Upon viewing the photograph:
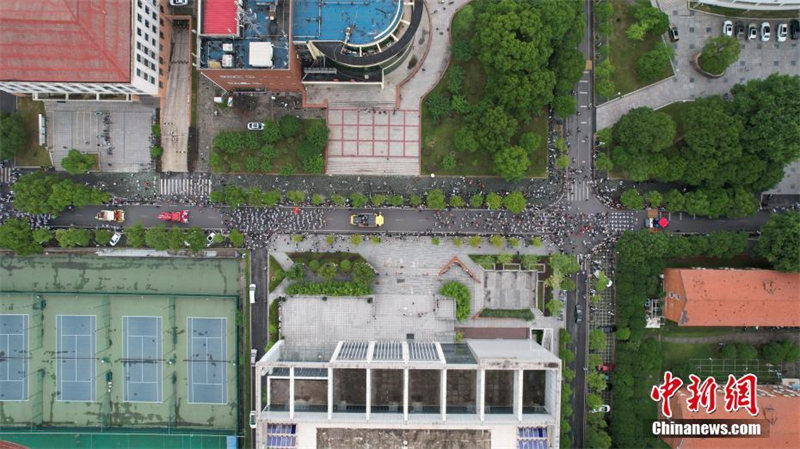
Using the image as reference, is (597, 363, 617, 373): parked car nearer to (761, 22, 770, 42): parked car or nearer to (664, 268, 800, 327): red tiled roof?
(664, 268, 800, 327): red tiled roof

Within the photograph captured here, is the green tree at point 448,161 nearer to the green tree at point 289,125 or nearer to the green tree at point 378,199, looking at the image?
the green tree at point 378,199

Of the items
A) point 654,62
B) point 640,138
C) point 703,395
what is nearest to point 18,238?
point 640,138

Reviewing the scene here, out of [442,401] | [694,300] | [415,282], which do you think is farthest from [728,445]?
[415,282]

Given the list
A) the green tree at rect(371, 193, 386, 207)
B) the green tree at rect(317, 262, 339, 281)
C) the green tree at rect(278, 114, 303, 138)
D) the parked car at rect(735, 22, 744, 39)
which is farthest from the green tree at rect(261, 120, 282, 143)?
the parked car at rect(735, 22, 744, 39)

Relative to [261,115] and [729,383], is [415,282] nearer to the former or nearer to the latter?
[261,115]

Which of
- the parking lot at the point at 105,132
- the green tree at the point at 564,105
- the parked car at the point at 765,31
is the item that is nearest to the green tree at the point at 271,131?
the parking lot at the point at 105,132

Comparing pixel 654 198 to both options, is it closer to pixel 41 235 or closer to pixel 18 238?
pixel 41 235
